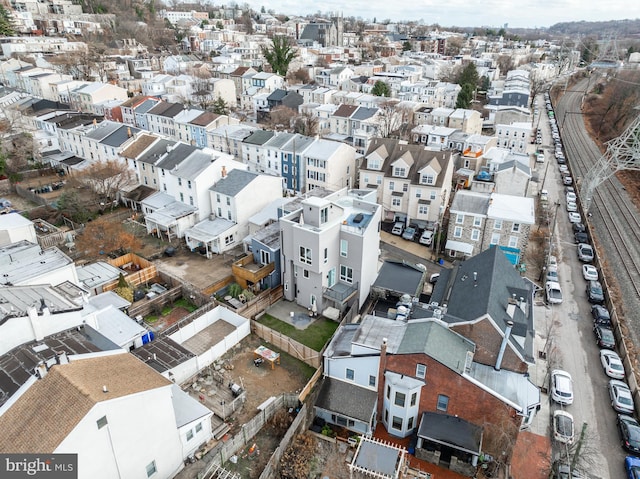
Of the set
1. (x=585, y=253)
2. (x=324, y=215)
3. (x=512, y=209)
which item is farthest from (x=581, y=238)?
(x=324, y=215)

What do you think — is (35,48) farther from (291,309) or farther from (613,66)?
(613,66)

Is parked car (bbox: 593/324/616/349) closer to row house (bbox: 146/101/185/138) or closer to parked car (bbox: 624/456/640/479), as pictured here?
parked car (bbox: 624/456/640/479)

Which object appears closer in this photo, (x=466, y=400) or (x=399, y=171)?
(x=466, y=400)

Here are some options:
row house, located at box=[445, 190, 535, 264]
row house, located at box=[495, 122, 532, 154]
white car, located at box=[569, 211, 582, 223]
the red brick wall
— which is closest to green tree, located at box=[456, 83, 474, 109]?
row house, located at box=[495, 122, 532, 154]

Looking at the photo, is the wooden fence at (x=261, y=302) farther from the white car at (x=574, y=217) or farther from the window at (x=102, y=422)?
the white car at (x=574, y=217)

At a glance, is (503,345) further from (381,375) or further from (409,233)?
(409,233)

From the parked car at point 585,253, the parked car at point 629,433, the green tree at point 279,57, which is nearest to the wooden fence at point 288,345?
the parked car at point 629,433
